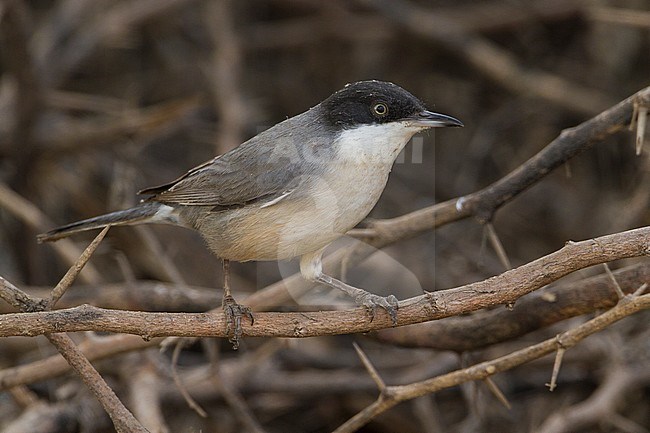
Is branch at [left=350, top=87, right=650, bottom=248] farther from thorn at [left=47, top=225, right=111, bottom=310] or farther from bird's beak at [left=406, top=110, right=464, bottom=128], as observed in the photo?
thorn at [left=47, top=225, right=111, bottom=310]

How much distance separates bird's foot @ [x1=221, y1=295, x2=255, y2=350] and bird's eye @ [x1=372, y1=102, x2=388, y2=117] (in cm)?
79

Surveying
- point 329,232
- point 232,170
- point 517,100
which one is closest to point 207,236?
point 232,170

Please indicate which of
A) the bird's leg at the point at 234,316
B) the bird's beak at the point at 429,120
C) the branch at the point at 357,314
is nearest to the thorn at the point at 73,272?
the branch at the point at 357,314

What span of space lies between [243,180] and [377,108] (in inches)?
21.0

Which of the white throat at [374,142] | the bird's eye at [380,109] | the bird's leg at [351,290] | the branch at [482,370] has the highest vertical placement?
the bird's eye at [380,109]

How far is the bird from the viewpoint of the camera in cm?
282

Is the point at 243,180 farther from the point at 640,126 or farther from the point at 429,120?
the point at 640,126

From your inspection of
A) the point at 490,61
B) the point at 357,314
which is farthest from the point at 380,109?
the point at 490,61

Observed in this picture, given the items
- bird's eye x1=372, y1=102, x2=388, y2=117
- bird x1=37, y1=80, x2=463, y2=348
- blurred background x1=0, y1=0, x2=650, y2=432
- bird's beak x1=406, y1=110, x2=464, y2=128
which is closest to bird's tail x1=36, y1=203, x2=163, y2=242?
bird x1=37, y1=80, x2=463, y2=348

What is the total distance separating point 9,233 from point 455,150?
337cm

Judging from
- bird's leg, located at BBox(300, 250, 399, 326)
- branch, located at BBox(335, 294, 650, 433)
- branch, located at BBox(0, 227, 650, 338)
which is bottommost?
branch, located at BBox(335, 294, 650, 433)

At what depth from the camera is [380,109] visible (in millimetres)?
2984

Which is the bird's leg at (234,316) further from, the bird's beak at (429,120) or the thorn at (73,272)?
the bird's beak at (429,120)

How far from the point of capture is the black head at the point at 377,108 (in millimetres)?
2936
